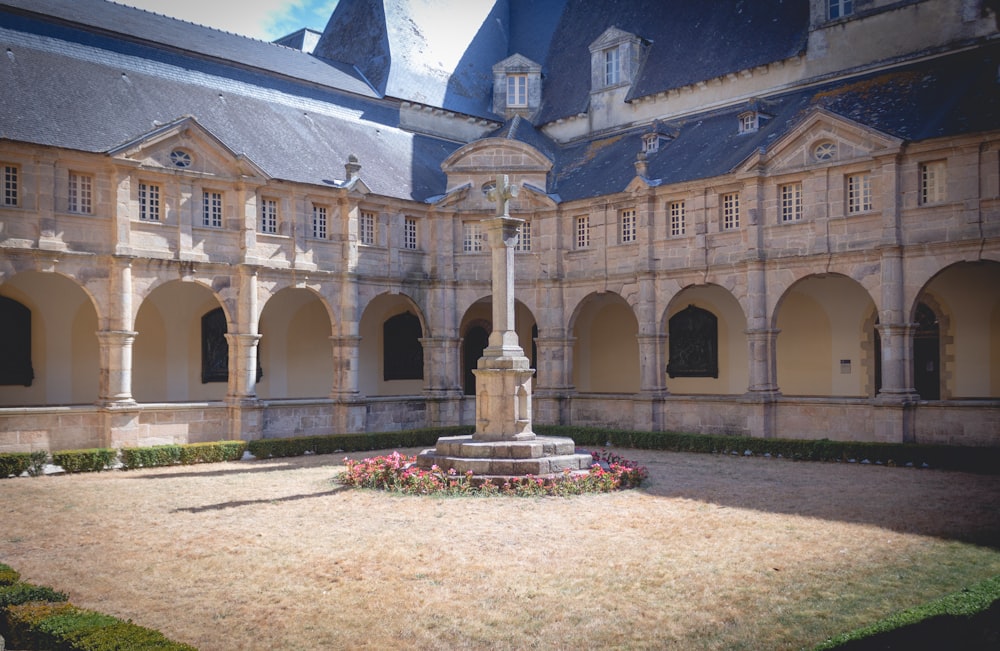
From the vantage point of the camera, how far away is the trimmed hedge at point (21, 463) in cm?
1745

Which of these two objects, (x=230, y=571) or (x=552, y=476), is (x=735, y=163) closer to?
(x=552, y=476)

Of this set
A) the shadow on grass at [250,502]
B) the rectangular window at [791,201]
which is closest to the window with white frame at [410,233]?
the rectangular window at [791,201]

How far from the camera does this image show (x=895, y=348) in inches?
770

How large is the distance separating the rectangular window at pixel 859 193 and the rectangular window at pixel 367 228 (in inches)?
483

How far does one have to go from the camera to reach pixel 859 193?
20562 mm

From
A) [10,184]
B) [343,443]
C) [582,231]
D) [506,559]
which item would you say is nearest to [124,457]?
[343,443]

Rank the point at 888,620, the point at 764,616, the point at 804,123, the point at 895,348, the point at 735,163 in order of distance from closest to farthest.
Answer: the point at 888,620, the point at 764,616, the point at 895,348, the point at 804,123, the point at 735,163

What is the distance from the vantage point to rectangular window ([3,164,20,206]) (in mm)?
18844

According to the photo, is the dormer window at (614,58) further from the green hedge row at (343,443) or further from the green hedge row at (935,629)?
the green hedge row at (935,629)

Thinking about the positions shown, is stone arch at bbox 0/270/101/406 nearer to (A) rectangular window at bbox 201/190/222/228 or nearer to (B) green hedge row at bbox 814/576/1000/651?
(A) rectangular window at bbox 201/190/222/228

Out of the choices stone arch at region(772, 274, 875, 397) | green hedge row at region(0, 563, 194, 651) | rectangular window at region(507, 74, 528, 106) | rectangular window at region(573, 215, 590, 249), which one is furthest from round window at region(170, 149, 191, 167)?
green hedge row at region(0, 563, 194, 651)

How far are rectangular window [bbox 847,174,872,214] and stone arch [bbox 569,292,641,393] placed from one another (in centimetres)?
892

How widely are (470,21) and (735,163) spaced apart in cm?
1471

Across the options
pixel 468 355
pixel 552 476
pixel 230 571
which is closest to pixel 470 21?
pixel 468 355
